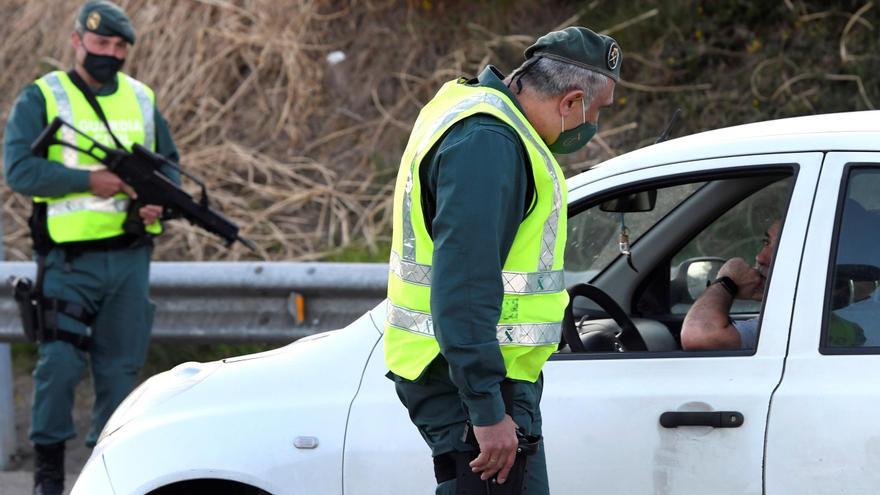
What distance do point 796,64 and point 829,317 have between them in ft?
17.1

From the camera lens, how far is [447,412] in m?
2.82

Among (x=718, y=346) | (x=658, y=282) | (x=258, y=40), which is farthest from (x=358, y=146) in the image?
(x=718, y=346)

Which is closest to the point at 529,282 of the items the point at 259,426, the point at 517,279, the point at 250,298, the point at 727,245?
the point at 517,279

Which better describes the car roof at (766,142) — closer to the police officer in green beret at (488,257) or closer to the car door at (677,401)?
the car door at (677,401)

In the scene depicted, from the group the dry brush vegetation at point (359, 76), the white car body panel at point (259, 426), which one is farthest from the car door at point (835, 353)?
the dry brush vegetation at point (359, 76)

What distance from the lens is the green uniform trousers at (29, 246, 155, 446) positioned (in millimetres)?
5207

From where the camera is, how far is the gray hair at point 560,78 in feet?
9.24

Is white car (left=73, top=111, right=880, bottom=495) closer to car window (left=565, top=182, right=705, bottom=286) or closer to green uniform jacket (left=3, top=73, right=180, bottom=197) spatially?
car window (left=565, top=182, right=705, bottom=286)

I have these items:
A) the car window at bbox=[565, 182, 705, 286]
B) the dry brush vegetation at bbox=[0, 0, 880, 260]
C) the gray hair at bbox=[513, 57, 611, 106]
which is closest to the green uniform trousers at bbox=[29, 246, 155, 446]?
the dry brush vegetation at bbox=[0, 0, 880, 260]

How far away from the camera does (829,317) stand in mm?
3018

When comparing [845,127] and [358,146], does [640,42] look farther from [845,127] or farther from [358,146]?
[845,127]

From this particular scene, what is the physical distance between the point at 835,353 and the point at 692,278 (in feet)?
3.06

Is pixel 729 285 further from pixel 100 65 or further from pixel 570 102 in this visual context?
pixel 100 65

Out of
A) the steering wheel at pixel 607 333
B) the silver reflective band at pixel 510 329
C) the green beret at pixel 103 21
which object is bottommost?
the steering wheel at pixel 607 333
